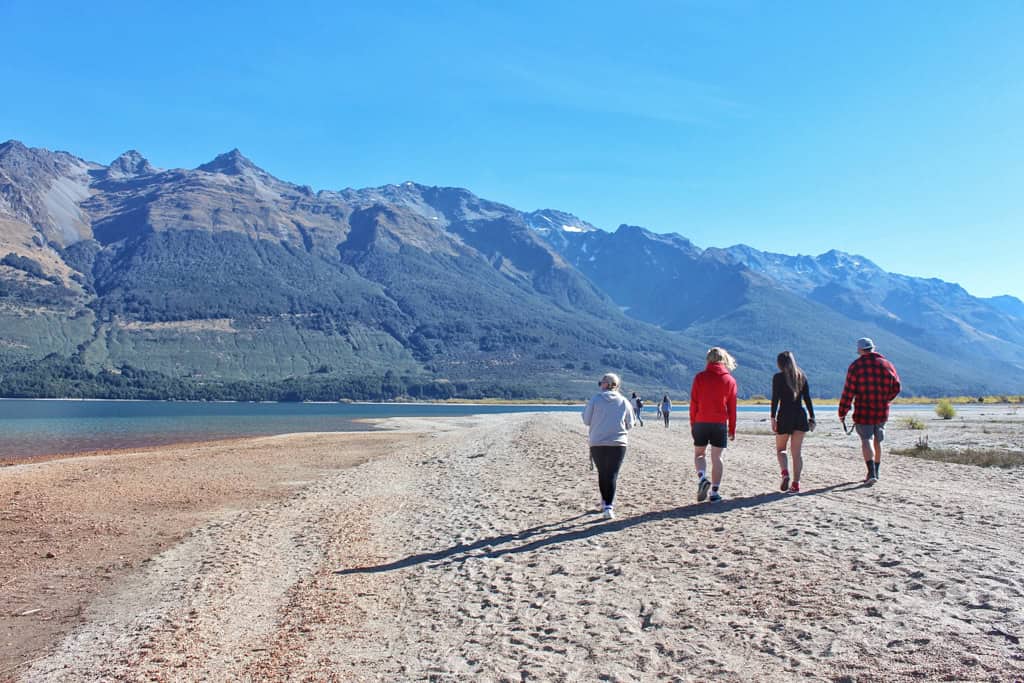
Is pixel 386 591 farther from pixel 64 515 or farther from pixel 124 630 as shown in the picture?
pixel 64 515

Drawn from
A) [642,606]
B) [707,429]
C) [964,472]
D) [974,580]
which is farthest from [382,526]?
[964,472]

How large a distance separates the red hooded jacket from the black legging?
123 cm

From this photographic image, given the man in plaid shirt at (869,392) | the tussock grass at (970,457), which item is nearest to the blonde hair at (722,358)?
the man in plaid shirt at (869,392)

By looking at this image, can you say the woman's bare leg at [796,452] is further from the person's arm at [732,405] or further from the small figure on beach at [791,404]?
the person's arm at [732,405]

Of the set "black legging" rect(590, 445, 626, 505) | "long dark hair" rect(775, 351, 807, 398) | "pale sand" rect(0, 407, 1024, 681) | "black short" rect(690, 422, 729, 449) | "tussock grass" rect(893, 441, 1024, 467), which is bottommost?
"pale sand" rect(0, 407, 1024, 681)

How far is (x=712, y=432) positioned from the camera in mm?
10109

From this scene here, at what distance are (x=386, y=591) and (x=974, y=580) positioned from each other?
6237 mm

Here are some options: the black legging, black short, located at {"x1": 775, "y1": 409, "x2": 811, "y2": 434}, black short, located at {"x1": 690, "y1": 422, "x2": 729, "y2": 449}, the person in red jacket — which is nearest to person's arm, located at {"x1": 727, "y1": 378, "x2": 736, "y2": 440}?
the person in red jacket

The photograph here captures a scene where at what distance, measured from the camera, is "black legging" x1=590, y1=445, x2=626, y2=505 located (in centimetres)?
1013

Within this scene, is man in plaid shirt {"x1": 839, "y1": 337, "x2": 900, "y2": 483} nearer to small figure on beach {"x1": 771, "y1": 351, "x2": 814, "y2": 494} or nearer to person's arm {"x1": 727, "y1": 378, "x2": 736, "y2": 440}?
small figure on beach {"x1": 771, "y1": 351, "x2": 814, "y2": 494}

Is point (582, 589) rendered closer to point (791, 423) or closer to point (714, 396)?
point (714, 396)

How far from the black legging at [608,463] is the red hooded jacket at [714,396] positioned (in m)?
1.23

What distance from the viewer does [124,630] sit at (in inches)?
328

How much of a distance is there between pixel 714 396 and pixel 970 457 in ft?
35.3
